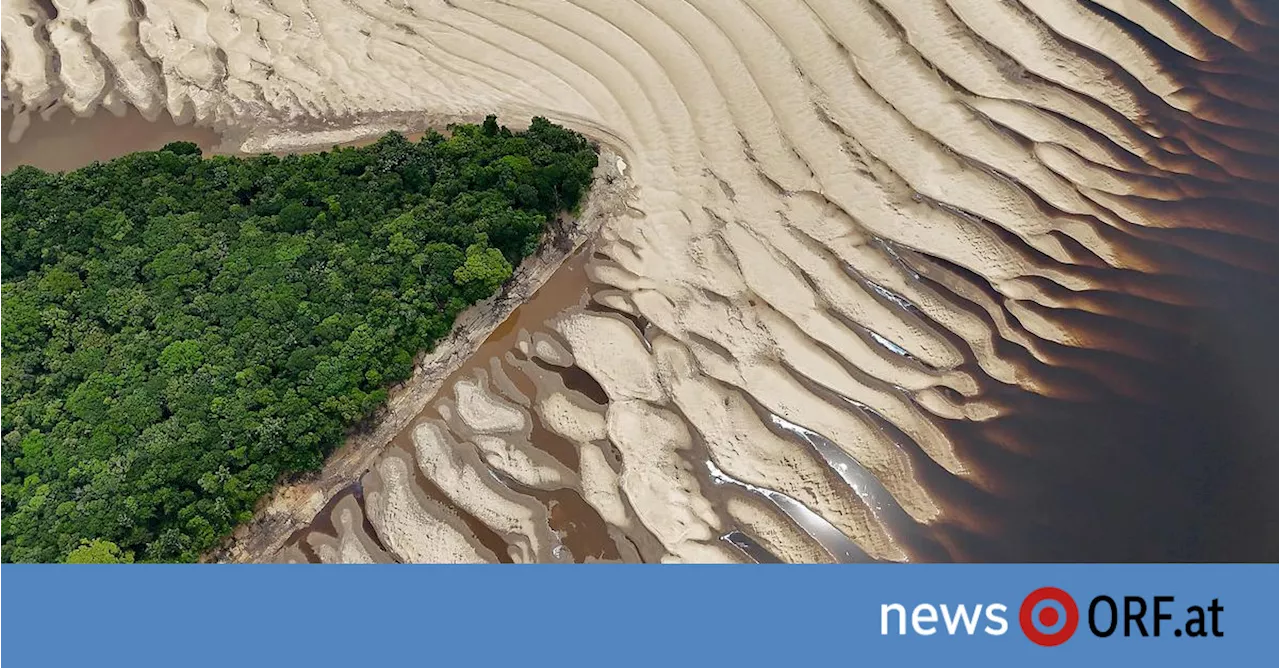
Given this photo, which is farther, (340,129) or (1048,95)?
(340,129)

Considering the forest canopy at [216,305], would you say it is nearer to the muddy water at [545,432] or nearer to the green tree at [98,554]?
the green tree at [98,554]

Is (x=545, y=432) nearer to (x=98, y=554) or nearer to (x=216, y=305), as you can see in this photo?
(x=216, y=305)

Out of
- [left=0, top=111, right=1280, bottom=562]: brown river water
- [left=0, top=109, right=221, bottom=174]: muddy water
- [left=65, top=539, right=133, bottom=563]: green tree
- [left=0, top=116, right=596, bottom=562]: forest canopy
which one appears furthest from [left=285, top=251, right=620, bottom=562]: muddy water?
[left=0, top=109, right=221, bottom=174]: muddy water

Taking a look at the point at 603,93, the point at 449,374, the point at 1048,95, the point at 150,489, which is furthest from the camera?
the point at 603,93

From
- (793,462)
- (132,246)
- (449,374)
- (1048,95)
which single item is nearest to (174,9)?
(132,246)

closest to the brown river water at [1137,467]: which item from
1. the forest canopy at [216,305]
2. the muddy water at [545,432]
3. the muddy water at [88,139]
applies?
the muddy water at [545,432]

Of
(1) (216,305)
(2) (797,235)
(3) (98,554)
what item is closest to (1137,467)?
(2) (797,235)

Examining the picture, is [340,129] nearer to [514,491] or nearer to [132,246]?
[132,246]
